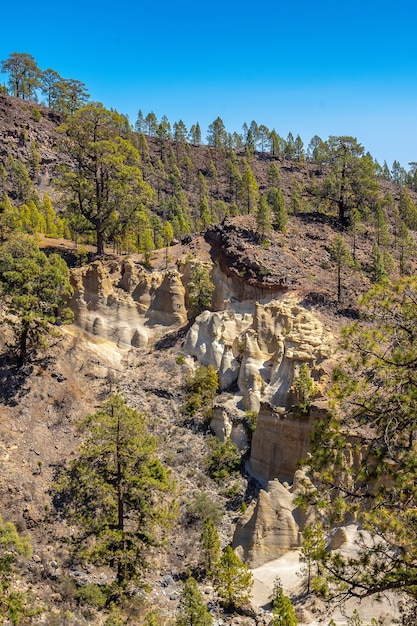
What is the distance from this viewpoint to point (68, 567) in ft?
71.7

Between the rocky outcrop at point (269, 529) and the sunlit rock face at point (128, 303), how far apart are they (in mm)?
16384

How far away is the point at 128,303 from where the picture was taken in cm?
3781

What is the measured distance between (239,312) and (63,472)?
56.2 ft

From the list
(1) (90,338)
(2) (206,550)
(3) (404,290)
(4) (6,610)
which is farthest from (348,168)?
(4) (6,610)

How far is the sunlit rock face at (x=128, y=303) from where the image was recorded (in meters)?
37.0

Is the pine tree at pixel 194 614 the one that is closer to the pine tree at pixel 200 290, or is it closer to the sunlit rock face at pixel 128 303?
the sunlit rock face at pixel 128 303

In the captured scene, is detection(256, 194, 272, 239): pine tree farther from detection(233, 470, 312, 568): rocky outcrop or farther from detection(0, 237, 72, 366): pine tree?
detection(233, 470, 312, 568): rocky outcrop

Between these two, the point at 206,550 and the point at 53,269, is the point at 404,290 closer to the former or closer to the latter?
the point at 206,550

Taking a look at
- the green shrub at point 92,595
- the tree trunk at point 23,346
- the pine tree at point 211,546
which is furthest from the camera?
the tree trunk at point 23,346

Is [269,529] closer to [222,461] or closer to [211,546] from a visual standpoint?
[211,546]

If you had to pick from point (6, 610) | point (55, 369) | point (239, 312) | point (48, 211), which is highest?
point (48, 211)

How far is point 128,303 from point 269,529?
1979 cm

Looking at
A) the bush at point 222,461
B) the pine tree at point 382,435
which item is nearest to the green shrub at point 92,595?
the bush at point 222,461

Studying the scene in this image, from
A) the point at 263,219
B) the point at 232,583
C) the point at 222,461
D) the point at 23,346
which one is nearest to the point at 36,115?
the point at 263,219
